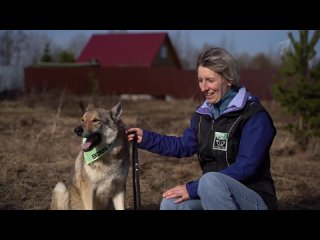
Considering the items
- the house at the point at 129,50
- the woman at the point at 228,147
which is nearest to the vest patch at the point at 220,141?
the woman at the point at 228,147

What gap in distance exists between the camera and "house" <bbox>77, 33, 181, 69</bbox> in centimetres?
3152

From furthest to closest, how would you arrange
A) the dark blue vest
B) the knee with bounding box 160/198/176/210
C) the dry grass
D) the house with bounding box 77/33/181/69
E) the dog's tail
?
the house with bounding box 77/33/181/69 < the dry grass < the dog's tail < the knee with bounding box 160/198/176/210 < the dark blue vest

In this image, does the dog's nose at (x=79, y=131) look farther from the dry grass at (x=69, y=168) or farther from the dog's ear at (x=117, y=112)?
the dry grass at (x=69, y=168)

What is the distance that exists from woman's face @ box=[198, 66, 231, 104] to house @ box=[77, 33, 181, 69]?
27840mm

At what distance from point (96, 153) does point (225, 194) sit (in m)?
1.81

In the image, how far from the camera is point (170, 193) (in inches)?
130

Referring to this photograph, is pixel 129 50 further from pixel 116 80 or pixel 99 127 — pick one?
Result: pixel 99 127

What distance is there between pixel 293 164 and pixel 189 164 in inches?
76.3

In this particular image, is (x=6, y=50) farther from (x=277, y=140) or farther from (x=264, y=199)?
(x=264, y=199)

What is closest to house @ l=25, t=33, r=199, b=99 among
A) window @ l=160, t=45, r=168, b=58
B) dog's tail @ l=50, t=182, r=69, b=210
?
window @ l=160, t=45, r=168, b=58

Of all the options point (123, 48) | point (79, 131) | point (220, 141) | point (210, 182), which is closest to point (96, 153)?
point (79, 131)

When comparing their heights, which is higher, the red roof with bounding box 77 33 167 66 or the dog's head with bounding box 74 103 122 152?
the red roof with bounding box 77 33 167 66

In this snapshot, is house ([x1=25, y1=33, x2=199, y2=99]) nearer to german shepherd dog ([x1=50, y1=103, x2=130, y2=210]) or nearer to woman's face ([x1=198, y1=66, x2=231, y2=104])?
german shepherd dog ([x1=50, y1=103, x2=130, y2=210])
